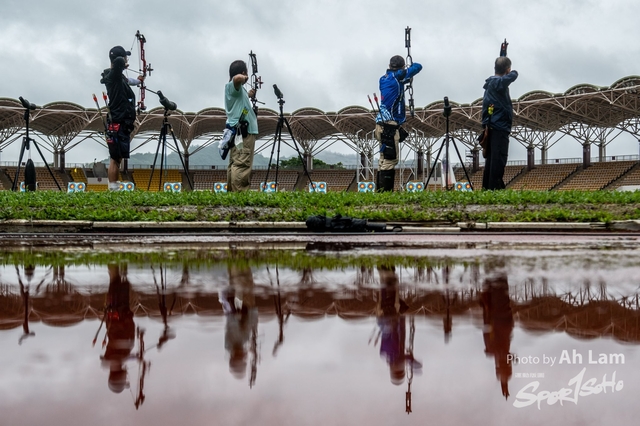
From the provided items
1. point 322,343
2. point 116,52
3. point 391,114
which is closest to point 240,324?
point 322,343

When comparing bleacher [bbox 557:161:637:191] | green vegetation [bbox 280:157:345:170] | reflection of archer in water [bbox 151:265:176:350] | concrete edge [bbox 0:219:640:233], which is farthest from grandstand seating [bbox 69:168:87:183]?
reflection of archer in water [bbox 151:265:176:350]

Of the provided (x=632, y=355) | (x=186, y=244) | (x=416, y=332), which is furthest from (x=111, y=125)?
(x=632, y=355)

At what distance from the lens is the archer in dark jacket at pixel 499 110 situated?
38.6 ft

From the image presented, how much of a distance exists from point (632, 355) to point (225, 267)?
3206 millimetres

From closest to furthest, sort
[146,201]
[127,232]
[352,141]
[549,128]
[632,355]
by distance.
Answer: [632,355]
[127,232]
[146,201]
[549,128]
[352,141]

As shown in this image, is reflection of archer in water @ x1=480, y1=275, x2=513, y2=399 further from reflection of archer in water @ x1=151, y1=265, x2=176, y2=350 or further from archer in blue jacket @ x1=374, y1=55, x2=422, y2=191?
archer in blue jacket @ x1=374, y1=55, x2=422, y2=191

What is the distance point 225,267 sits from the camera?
4.53 meters

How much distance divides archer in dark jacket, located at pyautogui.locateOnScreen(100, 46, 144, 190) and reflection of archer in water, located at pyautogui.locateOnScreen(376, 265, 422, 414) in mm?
9630

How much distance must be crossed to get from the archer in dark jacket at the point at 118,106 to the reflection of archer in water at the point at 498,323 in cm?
999

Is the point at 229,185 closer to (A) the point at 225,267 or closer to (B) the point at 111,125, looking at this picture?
(B) the point at 111,125

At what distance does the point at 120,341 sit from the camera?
7.68 feet

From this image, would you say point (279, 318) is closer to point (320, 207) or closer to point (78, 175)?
point (320, 207)

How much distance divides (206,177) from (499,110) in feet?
160

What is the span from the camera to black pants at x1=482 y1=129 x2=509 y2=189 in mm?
12039
